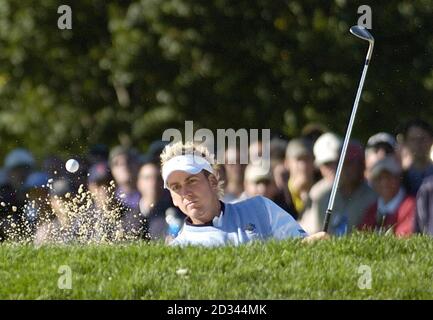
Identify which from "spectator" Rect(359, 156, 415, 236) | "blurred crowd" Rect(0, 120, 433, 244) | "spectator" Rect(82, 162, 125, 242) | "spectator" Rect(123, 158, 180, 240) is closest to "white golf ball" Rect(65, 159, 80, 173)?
"blurred crowd" Rect(0, 120, 433, 244)

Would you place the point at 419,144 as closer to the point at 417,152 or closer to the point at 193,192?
the point at 417,152

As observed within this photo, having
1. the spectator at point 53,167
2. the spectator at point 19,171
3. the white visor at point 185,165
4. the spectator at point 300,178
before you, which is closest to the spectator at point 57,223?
the spectator at point 19,171

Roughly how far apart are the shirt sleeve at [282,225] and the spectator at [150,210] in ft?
3.34

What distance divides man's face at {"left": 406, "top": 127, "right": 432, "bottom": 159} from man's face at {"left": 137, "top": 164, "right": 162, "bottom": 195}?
195 centimetres

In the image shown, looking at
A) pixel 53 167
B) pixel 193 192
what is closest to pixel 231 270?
pixel 193 192

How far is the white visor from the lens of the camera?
10047 millimetres

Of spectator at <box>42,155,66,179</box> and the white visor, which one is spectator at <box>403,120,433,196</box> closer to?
the white visor

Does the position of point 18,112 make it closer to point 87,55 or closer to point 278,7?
point 87,55

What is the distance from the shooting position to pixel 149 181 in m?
11.1

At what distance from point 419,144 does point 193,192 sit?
73.4 inches

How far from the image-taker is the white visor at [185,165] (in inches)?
396

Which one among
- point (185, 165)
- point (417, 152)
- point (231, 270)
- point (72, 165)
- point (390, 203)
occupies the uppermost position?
point (72, 165)

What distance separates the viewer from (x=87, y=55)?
57.0 ft
